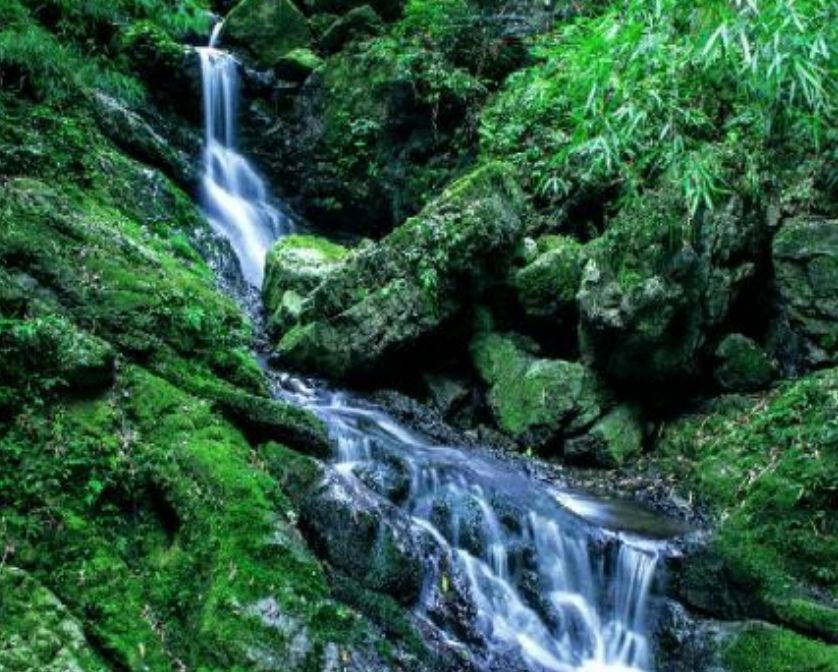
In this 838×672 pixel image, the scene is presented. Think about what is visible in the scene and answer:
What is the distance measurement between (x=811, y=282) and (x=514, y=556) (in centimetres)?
461

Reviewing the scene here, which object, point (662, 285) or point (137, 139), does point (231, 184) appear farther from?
point (662, 285)

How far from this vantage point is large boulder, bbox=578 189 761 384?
859 centimetres

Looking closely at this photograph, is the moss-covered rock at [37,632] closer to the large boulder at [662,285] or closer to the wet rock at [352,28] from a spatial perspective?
the large boulder at [662,285]

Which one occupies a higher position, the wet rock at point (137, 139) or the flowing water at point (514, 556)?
the wet rock at point (137, 139)

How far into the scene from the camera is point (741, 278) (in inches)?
358

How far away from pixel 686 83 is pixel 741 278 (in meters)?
3.66

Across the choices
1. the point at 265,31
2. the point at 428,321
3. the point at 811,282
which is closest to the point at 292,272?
the point at 428,321

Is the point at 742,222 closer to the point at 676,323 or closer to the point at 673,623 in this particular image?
the point at 676,323

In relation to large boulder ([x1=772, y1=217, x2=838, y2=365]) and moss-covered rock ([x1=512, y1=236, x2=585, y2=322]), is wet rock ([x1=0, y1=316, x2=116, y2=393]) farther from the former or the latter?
large boulder ([x1=772, y1=217, x2=838, y2=365])

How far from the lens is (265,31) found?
49.4 feet

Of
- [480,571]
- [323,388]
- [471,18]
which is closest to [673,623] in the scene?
[480,571]

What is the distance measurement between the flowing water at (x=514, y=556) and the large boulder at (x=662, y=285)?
6.36 feet

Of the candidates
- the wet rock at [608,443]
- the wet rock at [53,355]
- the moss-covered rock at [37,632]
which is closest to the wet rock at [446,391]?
the wet rock at [608,443]

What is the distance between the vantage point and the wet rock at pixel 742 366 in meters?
8.77
